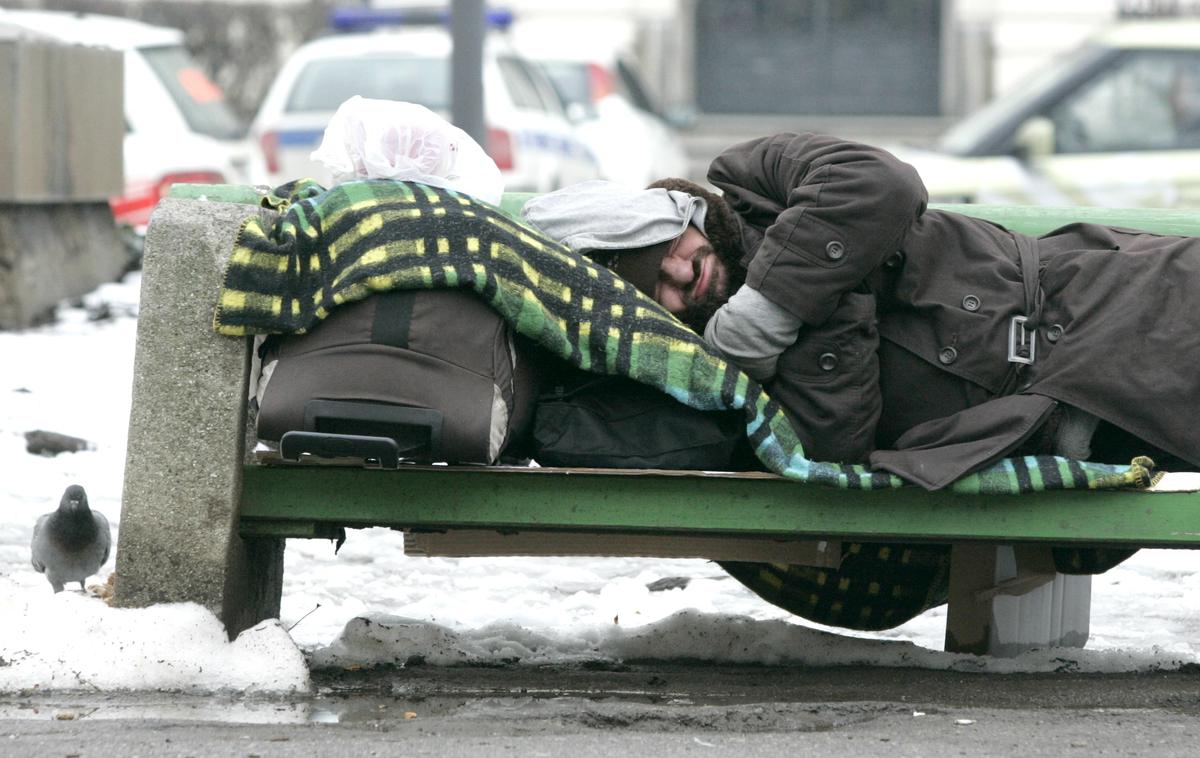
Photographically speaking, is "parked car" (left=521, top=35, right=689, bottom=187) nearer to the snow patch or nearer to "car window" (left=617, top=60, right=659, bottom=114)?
→ "car window" (left=617, top=60, right=659, bottom=114)

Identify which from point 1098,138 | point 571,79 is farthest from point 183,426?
point 571,79

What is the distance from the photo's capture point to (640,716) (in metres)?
3.39

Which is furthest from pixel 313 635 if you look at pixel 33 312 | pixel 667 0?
pixel 667 0

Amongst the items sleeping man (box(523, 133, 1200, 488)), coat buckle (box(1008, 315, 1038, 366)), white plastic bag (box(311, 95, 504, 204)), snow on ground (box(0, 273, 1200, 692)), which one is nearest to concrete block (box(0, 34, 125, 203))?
snow on ground (box(0, 273, 1200, 692))

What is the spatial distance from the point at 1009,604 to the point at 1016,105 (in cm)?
745

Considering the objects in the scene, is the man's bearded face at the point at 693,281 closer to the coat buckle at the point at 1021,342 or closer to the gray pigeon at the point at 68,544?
the coat buckle at the point at 1021,342

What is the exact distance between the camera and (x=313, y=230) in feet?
11.1

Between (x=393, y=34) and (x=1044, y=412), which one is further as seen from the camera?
(x=393, y=34)

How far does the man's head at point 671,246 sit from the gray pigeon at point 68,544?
1463mm

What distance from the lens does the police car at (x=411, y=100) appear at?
12258 millimetres

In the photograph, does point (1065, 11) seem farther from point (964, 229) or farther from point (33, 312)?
point (964, 229)

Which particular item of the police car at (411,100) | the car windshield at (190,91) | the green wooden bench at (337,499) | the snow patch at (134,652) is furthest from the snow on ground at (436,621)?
the police car at (411,100)

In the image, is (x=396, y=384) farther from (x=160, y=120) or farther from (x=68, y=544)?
(x=160, y=120)

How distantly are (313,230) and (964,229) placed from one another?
51.3 inches
